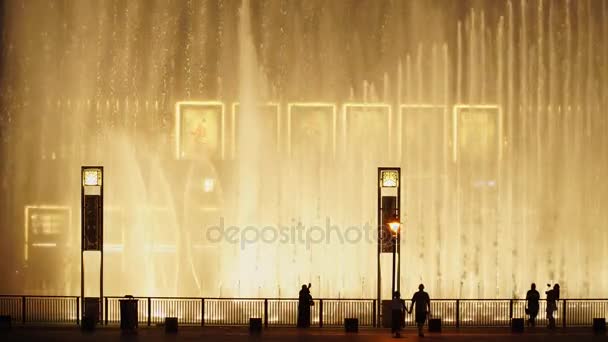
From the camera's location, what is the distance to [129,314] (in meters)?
23.4

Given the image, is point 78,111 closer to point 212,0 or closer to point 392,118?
point 212,0

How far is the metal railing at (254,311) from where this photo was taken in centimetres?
2553

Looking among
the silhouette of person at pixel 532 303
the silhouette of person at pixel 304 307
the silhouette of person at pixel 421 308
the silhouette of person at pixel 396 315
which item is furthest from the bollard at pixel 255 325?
the silhouette of person at pixel 532 303

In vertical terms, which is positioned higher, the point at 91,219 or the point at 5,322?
the point at 91,219

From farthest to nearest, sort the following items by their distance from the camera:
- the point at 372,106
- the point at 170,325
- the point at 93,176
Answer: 1. the point at 372,106
2. the point at 93,176
3. the point at 170,325

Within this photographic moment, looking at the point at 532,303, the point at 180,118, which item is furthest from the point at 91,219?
the point at 180,118

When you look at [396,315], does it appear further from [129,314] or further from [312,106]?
[312,106]

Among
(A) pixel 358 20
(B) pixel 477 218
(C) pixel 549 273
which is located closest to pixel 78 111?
(A) pixel 358 20

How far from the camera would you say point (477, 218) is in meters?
37.2

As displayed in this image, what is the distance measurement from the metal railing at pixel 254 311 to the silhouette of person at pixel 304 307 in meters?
0.36

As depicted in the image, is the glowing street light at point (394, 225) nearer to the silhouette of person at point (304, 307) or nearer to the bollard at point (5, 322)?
the silhouette of person at point (304, 307)

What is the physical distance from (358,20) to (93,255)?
13.8m

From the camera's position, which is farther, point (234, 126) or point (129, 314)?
point (234, 126)

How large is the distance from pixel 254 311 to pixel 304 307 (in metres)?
2.17
